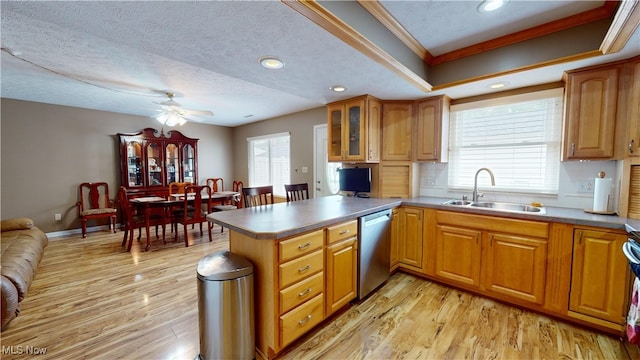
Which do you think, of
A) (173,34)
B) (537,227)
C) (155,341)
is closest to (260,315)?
(155,341)

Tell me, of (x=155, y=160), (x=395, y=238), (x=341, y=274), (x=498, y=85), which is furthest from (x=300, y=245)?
(x=155, y=160)

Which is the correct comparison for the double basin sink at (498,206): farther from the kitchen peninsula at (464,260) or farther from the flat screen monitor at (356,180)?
the flat screen monitor at (356,180)

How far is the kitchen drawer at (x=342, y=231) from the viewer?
6.50 feet

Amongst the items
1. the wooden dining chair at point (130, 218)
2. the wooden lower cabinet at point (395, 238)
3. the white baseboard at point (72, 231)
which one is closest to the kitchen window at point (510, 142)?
the wooden lower cabinet at point (395, 238)

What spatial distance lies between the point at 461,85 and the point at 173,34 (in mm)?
2559

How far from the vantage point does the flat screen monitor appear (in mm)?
3276

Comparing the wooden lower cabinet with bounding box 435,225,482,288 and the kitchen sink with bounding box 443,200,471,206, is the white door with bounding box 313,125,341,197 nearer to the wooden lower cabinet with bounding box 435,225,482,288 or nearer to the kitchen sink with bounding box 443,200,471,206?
the kitchen sink with bounding box 443,200,471,206

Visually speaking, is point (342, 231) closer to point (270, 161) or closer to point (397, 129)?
point (397, 129)

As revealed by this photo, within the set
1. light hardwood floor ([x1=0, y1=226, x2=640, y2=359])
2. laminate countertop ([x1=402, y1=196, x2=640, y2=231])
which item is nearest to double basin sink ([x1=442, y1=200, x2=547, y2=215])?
laminate countertop ([x1=402, y1=196, x2=640, y2=231])

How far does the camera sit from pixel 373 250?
8.07 feet

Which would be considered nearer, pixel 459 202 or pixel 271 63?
pixel 271 63

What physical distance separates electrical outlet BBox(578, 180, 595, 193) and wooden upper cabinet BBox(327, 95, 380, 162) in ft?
6.41

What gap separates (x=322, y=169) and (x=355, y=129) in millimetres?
1670

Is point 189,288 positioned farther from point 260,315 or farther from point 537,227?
point 537,227
